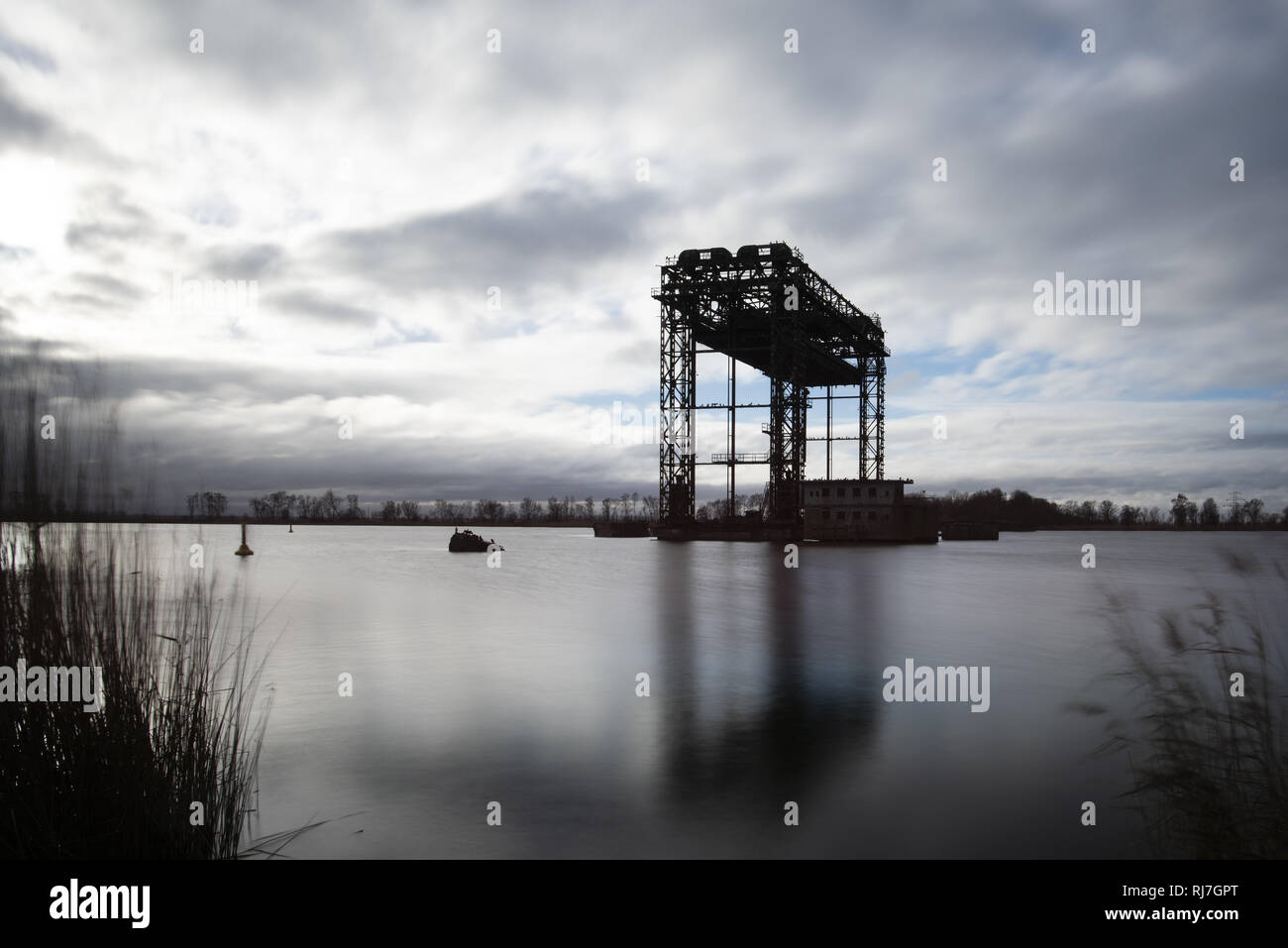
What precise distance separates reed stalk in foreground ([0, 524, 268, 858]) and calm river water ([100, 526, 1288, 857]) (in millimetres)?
671

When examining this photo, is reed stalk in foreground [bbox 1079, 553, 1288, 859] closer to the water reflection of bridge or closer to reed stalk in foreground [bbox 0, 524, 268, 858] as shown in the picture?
the water reflection of bridge

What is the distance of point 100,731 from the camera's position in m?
5.44

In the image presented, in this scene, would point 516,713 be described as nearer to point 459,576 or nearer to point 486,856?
point 486,856

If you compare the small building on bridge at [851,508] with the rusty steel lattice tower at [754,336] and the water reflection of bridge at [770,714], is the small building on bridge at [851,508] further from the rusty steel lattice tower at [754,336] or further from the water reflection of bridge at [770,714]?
the water reflection of bridge at [770,714]

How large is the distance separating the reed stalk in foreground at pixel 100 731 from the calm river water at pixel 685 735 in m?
0.67

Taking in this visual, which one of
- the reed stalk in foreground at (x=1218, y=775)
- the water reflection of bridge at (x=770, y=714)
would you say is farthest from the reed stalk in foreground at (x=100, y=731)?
the reed stalk in foreground at (x=1218, y=775)

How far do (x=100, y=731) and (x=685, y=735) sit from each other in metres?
6.82

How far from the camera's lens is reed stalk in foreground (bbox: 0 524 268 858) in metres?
5.22

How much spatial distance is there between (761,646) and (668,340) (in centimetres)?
4958

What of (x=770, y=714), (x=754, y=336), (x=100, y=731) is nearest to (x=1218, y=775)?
(x=770, y=714)

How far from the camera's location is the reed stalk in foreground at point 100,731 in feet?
17.1

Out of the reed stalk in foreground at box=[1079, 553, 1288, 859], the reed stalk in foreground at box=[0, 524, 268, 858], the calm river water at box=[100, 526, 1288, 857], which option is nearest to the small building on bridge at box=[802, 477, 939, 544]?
the calm river water at box=[100, 526, 1288, 857]

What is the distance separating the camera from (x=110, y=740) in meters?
5.45

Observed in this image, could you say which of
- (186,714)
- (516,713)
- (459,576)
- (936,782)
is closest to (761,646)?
(516,713)
